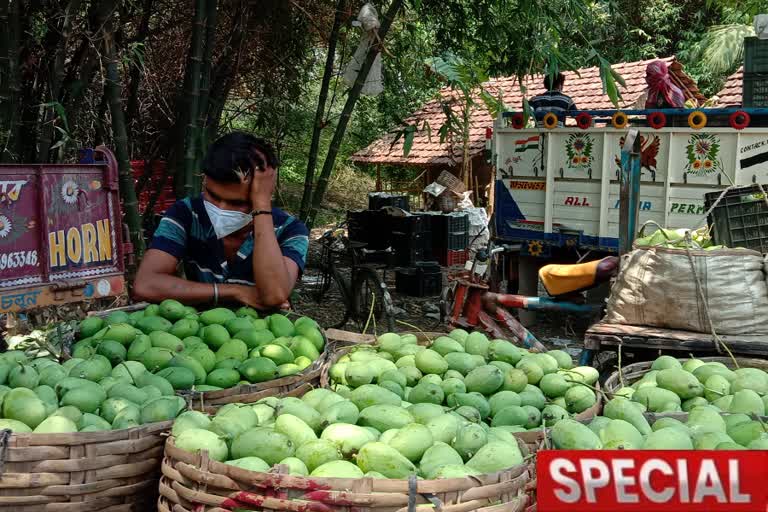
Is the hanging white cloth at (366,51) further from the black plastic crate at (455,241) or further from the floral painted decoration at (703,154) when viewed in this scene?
the black plastic crate at (455,241)

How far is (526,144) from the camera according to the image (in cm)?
852

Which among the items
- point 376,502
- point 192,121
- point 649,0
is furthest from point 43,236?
point 649,0

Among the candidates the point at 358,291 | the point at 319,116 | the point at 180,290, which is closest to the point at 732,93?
the point at 358,291

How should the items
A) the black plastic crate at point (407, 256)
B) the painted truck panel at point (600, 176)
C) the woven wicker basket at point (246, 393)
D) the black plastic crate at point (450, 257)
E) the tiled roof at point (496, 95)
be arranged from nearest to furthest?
the woven wicker basket at point (246, 393)
the painted truck panel at point (600, 176)
the black plastic crate at point (407, 256)
the black plastic crate at point (450, 257)
the tiled roof at point (496, 95)

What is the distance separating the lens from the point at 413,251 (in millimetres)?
10227

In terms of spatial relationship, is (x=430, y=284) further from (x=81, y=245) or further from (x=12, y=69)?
(x=12, y=69)

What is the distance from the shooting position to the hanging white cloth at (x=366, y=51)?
5539 millimetres

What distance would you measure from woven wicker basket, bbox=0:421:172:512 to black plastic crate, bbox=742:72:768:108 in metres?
7.49

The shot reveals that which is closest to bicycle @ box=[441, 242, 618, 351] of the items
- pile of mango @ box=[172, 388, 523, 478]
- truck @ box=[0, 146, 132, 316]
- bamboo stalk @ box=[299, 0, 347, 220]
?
bamboo stalk @ box=[299, 0, 347, 220]

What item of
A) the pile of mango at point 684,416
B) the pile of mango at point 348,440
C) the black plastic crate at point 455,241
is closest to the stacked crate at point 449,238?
the black plastic crate at point 455,241

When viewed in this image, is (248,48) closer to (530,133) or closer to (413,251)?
(530,133)

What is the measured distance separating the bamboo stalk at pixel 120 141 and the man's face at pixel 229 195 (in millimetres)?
1672

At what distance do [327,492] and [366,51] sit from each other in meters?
4.41

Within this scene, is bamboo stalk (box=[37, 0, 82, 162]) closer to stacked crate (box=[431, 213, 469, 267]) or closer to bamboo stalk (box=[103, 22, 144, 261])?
bamboo stalk (box=[103, 22, 144, 261])
